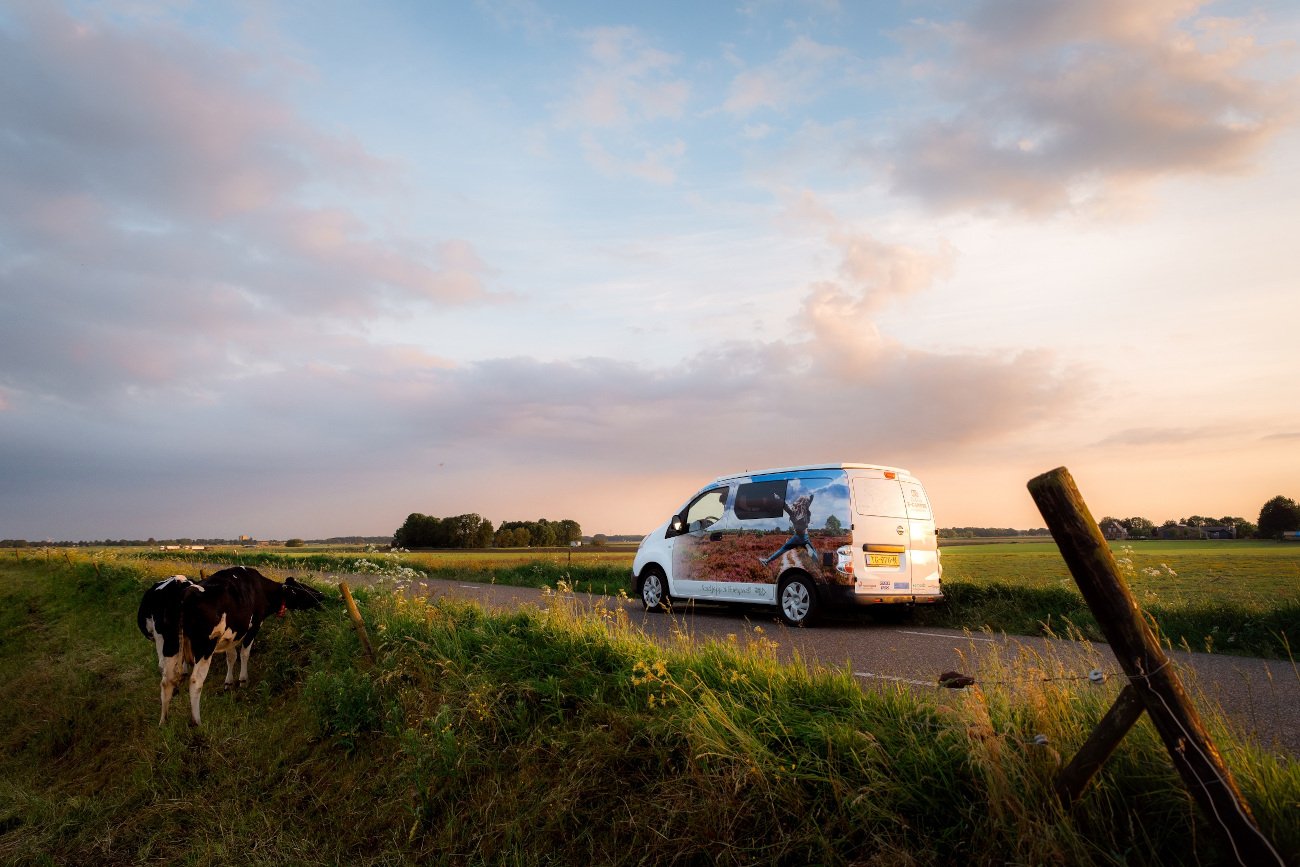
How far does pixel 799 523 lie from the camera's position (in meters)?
12.0

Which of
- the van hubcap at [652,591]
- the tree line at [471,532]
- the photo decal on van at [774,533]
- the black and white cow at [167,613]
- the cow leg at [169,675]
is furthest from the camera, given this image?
the tree line at [471,532]

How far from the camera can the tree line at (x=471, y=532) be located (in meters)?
64.6

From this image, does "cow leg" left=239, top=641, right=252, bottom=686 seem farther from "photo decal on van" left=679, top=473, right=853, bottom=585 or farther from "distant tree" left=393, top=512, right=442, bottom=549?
"distant tree" left=393, top=512, right=442, bottom=549

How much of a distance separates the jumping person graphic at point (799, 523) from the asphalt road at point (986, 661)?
4.10 ft

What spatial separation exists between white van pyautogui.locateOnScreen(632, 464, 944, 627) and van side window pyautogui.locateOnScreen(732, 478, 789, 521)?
0.7 inches

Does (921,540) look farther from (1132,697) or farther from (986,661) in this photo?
(1132,697)

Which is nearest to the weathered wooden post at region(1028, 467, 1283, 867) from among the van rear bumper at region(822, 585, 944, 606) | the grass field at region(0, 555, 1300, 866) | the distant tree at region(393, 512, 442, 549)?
the grass field at region(0, 555, 1300, 866)

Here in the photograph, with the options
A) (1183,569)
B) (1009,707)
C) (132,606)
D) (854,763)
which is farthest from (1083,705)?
(1183,569)

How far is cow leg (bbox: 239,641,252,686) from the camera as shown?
9211mm

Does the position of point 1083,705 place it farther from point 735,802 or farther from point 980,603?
point 980,603

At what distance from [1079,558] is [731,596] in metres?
9.89

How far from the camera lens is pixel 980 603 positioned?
12.7m

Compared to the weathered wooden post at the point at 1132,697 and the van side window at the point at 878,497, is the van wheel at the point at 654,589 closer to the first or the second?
the van side window at the point at 878,497

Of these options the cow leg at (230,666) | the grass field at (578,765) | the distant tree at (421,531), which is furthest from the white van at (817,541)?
the distant tree at (421,531)
